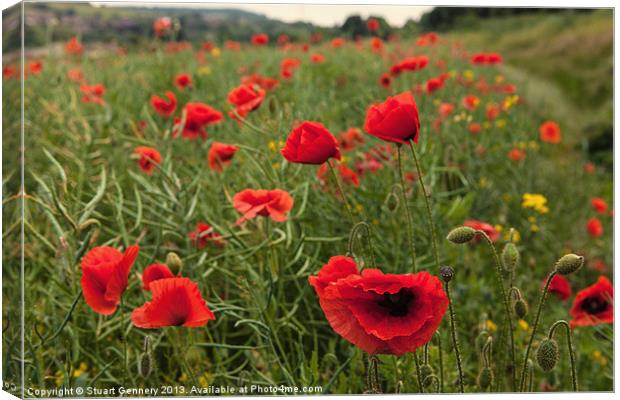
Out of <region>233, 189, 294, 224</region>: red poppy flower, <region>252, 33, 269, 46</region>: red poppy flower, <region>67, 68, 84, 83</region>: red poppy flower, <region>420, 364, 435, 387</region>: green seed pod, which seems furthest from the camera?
<region>67, 68, 84, 83</region>: red poppy flower

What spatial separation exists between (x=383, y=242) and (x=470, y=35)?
79.5 inches

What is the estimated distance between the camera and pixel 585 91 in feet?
11.8

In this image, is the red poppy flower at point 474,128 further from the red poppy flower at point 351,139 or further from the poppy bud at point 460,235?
the poppy bud at point 460,235

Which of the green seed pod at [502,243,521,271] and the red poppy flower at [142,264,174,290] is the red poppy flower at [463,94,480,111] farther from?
the red poppy flower at [142,264,174,290]

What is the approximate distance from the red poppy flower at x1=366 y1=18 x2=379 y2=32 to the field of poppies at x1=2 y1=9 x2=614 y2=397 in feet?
0.60

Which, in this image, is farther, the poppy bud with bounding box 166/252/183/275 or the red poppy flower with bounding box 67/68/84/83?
the red poppy flower with bounding box 67/68/84/83

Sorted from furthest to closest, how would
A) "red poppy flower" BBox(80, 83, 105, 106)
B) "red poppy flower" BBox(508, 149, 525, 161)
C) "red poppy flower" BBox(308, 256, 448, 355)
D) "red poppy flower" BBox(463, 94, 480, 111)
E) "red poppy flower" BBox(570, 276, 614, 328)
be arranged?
"red poppy flower" BBox(463, 94, 480, 111) < "red poppy flower" BBox(508, 149, 525, 161) < "red poppy flower" BBox(80, 83, 105, 106) < "red poppy flower" BBox(570, 276, 614, 328) < "red poppy flower" BBox(308, 256, 448, 355)

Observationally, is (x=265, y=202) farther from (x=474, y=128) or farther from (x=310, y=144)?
(x=474, y=128)

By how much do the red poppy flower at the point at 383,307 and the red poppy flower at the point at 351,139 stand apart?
1.00 metres

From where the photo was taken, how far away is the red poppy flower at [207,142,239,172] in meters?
1.67

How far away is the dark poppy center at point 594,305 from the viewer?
5.01ft

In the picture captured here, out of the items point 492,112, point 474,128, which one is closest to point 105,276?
point 474,128

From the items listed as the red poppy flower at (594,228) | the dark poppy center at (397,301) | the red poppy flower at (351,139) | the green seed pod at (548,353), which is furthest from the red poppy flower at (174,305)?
the red poppy flower at (594,228)

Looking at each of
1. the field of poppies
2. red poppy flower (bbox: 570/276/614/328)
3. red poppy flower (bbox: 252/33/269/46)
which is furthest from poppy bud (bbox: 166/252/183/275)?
red poppy flower (bbox: 252/33/269/46)
